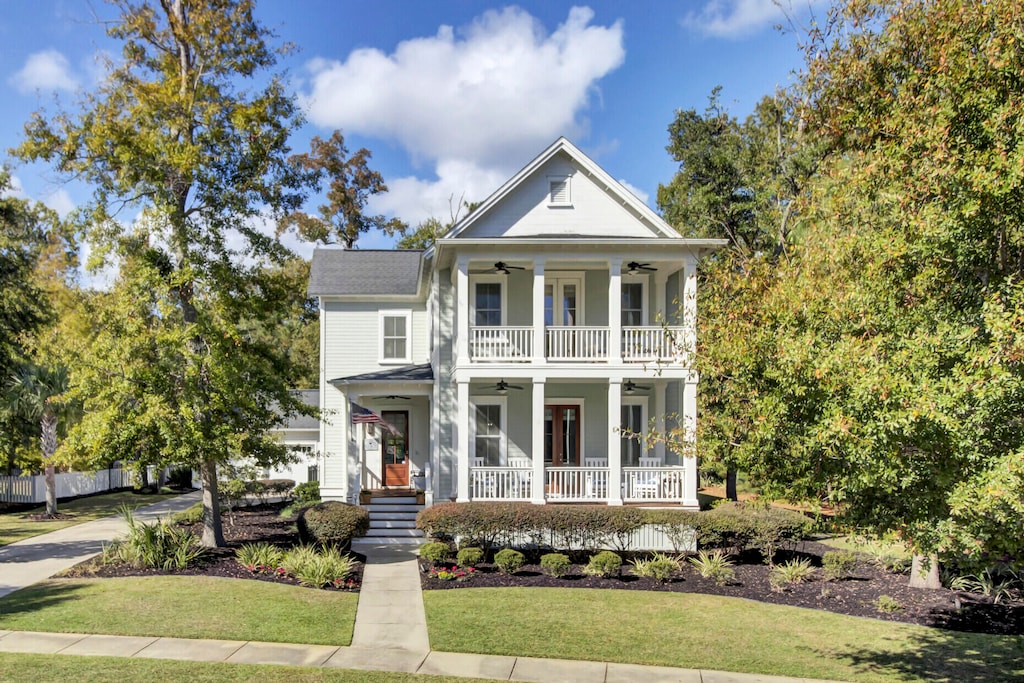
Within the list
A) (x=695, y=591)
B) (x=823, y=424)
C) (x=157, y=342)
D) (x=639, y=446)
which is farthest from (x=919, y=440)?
(x=639, y=446)

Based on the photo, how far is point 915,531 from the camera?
6.75 meters

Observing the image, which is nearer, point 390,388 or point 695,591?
point 695,591

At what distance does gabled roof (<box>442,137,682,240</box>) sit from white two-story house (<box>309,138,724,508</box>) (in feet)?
0.13

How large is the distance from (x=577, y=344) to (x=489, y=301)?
3.36 metres

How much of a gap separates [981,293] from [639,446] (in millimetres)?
14518

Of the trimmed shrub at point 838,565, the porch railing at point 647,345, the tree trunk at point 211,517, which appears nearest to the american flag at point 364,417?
the tree trunk at point 211,517

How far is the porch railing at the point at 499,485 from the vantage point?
17.8m

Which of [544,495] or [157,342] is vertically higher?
[157,342]

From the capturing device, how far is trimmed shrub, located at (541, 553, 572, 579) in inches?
594

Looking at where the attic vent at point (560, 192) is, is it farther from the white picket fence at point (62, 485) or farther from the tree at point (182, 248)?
the white picket fence at point (62, 485)

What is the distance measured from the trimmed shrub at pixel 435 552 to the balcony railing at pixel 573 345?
15.5 ft

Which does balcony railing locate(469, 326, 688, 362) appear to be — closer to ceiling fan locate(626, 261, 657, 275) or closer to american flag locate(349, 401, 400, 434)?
ceiling fan locate(626, 261, 657, 275)

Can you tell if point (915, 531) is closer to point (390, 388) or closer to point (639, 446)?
point (639, 446)

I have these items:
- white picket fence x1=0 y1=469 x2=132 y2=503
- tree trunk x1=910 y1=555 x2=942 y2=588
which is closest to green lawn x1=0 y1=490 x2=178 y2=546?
white picket fence x1=0 y1=469 x2=132 y2=503
